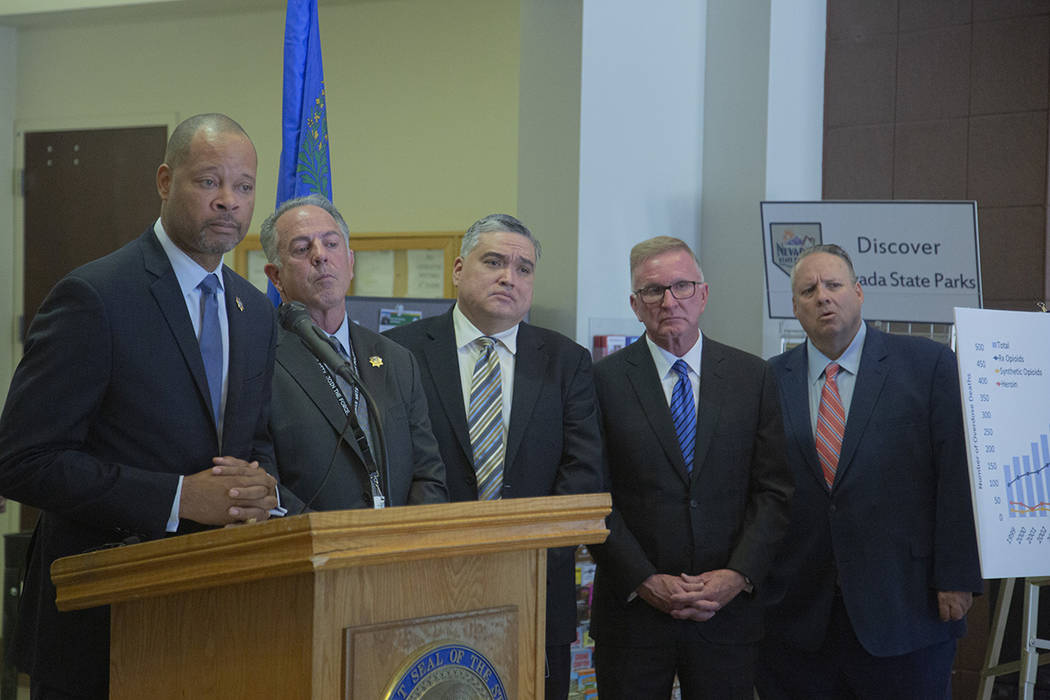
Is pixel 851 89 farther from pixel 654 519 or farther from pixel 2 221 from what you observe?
pixel 2 221

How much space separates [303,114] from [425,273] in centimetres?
245

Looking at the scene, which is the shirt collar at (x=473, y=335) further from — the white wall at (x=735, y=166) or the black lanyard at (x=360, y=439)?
the white wall at (x=735, y=166)

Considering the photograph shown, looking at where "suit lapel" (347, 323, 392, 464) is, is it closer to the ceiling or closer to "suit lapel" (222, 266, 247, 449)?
"suit lapel" (222, 266, 247, 449)

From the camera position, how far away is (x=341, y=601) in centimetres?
148

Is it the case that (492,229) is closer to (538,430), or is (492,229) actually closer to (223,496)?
(538,430)

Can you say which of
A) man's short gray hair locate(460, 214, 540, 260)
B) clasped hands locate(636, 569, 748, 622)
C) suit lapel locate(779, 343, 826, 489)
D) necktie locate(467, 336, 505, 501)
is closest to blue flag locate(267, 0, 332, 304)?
man's short gray hair locate(460, 214, 540, 260)

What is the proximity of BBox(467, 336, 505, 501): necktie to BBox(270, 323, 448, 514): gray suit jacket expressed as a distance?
0.87ft

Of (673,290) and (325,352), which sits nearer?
(325,352)

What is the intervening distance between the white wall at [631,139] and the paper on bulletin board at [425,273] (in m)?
1.44

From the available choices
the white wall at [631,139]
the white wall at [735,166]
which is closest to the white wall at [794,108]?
the white wall at [735,166]

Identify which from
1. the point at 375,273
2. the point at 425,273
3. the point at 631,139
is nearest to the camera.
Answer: the point at 631,139

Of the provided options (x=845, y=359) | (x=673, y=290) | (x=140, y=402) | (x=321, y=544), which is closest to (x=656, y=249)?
(x=673, y=290)

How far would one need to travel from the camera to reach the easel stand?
367 cm

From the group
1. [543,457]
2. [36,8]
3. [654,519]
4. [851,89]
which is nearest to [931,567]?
[654,519]
